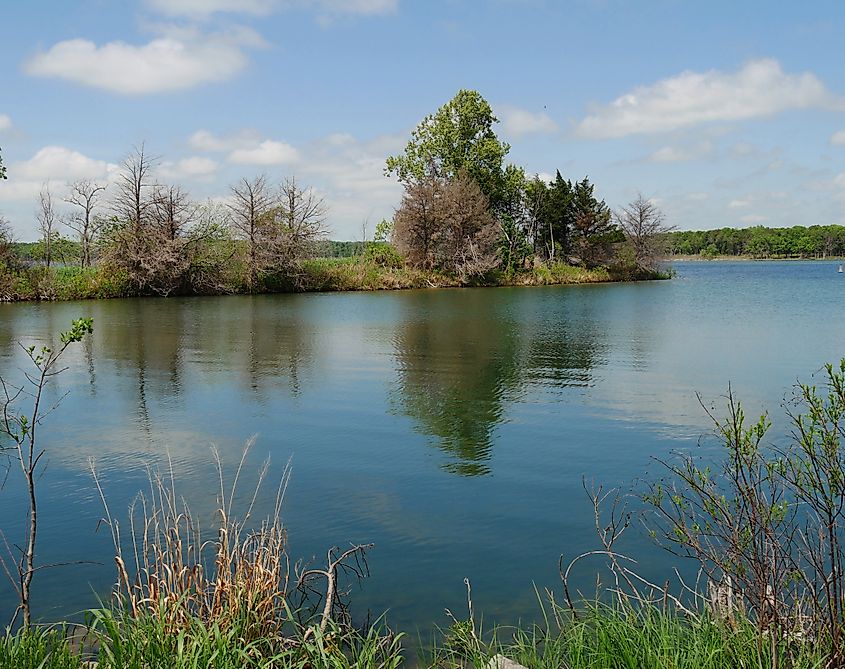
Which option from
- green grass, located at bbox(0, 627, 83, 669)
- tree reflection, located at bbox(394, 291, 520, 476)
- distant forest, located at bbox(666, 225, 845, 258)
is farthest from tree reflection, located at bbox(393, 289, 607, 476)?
distant forest, located at bbox(666, 225, 845, 258)

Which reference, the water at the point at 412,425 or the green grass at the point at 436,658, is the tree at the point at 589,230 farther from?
the green grass at the point at 436,658

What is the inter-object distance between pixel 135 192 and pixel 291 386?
33.6 m

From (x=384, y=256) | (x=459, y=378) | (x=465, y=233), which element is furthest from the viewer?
(x=384, y=256)

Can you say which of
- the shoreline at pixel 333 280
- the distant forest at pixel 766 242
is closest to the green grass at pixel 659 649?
the shoreline at pixel 333 280

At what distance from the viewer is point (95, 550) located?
24.0 feet

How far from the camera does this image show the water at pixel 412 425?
7.10 metres

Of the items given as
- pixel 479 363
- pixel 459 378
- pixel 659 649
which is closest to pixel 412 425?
pixel 459 378

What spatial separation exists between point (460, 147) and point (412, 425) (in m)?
50.1

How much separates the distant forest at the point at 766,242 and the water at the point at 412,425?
130 m

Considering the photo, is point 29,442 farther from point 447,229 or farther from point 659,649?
point 447,229

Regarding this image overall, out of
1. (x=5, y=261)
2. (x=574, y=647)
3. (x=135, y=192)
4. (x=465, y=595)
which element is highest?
(x=135, y=192)

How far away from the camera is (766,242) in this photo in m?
157

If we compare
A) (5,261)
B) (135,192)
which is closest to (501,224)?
(135,192)

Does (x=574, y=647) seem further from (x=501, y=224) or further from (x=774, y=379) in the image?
(x=501, y=224)
